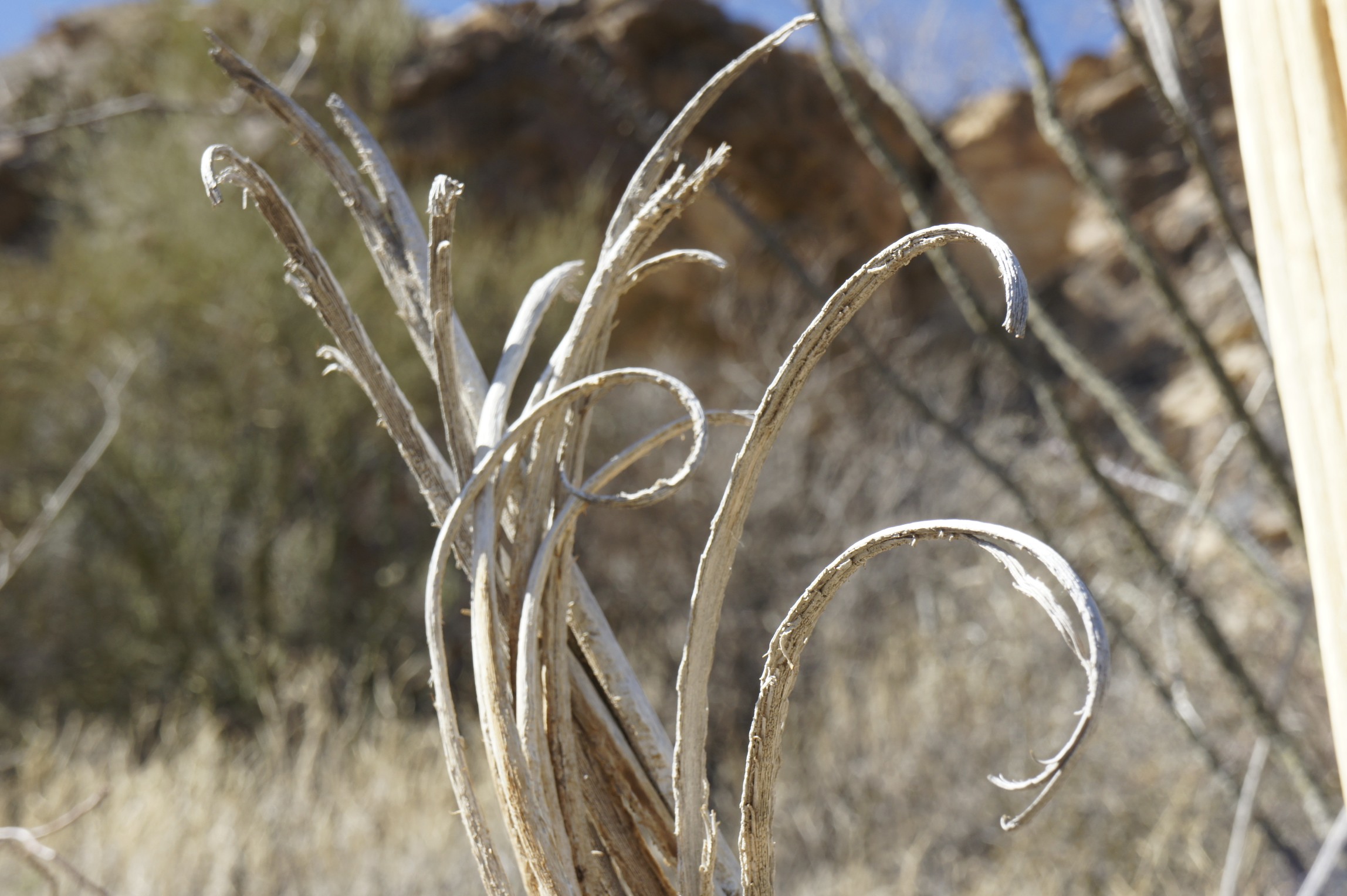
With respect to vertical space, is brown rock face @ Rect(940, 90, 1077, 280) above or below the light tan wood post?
below

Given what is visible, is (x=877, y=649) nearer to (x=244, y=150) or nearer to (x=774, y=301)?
(x=774, y=301)

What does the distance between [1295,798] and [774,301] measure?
3.85m

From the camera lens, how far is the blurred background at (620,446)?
2.42 meters

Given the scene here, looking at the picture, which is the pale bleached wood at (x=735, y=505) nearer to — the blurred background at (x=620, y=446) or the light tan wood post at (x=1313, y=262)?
the light tan wood post at (x=1313, y=262)

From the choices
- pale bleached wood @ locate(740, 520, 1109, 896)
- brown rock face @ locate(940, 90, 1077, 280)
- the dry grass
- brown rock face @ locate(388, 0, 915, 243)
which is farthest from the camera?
brown rock face @ locate(940, 90, 1077, 280)

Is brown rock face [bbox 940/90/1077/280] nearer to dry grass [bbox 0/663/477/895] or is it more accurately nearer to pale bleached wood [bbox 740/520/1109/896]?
dry grass [bbox 0/663/477/895]

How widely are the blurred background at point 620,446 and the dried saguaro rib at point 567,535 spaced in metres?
0.43

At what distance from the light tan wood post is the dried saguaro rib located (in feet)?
0.38

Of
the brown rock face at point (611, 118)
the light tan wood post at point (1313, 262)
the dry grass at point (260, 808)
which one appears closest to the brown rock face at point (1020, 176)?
the brown rock face at point (611, 118)

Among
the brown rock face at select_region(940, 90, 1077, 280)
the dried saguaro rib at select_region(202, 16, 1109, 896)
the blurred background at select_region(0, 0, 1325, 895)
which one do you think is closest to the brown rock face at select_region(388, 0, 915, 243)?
the blurred background at select_region(0, 0, 1325, 895)

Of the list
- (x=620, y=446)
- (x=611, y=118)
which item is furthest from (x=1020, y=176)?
(x=620, y=446)

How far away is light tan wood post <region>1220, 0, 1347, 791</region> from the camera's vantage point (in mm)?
295

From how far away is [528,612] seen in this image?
1.08ft

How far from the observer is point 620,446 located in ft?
15.6
